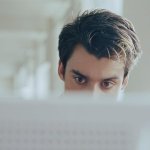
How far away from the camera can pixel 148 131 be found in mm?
436

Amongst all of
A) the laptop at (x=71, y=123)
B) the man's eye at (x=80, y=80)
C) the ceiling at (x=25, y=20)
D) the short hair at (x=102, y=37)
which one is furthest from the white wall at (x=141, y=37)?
the ceiling at (x=25, y=20)

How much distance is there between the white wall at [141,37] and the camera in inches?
67.9

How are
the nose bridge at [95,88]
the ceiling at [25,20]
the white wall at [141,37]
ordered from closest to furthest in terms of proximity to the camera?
the nose bridge at [95,88] → the white wall at [141,37] → the ceiling at [25,20]

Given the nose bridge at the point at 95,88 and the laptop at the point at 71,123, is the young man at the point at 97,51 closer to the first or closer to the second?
Result: the nose bridge at the point at 95,88

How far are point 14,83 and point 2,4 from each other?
590 centimetres

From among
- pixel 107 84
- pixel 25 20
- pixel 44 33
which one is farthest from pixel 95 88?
pixel 44 33

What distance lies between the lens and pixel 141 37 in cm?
175

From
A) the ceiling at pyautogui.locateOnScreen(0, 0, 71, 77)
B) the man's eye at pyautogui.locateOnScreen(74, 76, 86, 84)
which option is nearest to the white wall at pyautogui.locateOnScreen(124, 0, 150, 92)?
the man's eye at pyautogui.locateOnScreen(74, 76, 86, 84)

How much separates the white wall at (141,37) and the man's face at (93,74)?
851 millimetres

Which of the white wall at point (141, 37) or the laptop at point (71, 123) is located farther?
the white wall at point (141, 37)

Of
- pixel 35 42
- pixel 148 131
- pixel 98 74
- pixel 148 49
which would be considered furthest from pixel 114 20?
pixel 35 42

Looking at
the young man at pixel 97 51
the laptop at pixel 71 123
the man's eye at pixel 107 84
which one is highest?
the young man at pixel 97 51

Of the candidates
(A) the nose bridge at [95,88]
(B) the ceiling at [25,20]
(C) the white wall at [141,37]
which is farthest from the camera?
(B) the ceiling at [25,20]

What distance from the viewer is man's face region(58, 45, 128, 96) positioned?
0.73 metres
